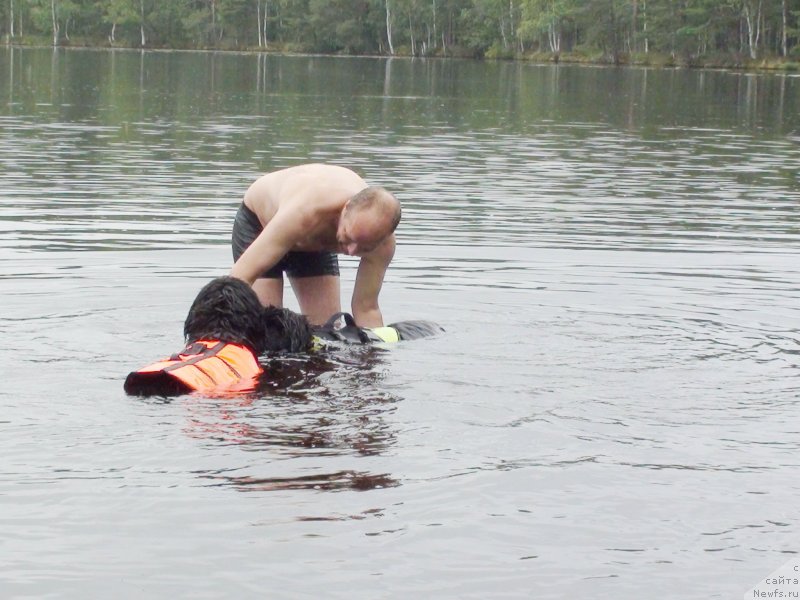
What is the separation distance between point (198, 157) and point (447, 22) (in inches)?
3466

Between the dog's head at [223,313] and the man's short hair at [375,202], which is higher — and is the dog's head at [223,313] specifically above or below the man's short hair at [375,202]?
below

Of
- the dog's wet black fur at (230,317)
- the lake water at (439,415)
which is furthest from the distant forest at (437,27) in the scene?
the dog's wet black fur at (230,317)

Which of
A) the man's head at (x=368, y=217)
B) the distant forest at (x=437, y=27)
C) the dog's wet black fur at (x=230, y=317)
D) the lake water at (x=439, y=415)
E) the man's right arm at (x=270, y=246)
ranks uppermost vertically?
the distant forest at (x=437, y=27)

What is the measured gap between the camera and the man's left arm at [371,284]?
8641 mm

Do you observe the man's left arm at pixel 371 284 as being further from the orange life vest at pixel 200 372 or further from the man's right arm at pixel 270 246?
the orange life vest at pixel 200 372

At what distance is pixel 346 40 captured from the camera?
4434 inches

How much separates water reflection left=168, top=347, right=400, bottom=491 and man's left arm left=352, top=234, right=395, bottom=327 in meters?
0.93

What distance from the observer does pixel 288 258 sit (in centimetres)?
880

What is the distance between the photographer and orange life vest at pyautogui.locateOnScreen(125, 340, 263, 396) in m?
6.85

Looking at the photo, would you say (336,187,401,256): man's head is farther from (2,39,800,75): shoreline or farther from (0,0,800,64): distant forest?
(0,0,800,64): distant forest

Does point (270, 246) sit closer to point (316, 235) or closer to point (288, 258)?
point (316, 235)

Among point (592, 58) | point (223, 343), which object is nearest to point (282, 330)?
point (223, 343)

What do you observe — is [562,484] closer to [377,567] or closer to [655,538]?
[655,538]

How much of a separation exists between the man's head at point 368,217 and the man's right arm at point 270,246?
434mm
